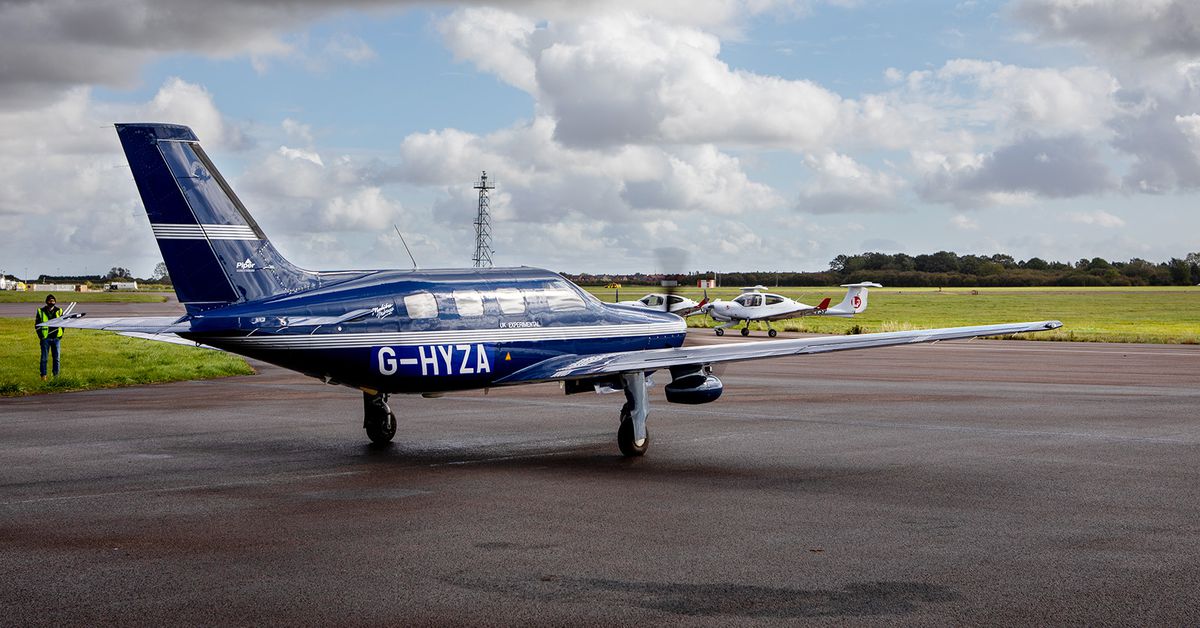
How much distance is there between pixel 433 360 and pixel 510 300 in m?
1.58

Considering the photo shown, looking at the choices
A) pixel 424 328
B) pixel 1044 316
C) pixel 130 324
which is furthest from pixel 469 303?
pixel 1044 316

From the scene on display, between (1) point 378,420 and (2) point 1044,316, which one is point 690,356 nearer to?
(1) point 378,420

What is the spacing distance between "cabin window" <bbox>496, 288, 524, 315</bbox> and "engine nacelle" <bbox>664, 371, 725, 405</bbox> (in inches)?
95.6

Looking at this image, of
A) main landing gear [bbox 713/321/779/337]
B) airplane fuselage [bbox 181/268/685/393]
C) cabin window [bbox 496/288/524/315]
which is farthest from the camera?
main landing gear [bbox 713/321/779/337]

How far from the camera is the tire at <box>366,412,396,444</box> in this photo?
53.3 ft

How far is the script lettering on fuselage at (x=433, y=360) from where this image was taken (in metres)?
14.2

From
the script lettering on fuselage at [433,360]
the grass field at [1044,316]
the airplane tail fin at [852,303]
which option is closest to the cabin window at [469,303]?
the script lettering on fuselage at [433,360]

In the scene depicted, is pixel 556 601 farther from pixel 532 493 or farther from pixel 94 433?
pixel 94 433

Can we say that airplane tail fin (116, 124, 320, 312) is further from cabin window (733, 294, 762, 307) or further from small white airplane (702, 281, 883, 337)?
cabin window (733, 294, 762, 307)

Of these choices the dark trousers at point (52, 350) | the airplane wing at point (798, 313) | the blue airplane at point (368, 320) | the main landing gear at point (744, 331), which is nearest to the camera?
the blue airplane at point (368, 320)

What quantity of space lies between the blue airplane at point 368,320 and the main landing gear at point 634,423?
0.06 ft

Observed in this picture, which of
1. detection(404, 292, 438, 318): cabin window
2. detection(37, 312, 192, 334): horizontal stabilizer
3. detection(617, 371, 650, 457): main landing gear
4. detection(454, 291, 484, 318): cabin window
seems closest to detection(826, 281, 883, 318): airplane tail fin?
detection(617, 371, 650, 457): main landing gear

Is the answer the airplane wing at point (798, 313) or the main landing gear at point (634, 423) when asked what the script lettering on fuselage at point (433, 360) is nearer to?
the main landing gear at point (634, 423)

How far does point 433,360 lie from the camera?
14422 millimetres
